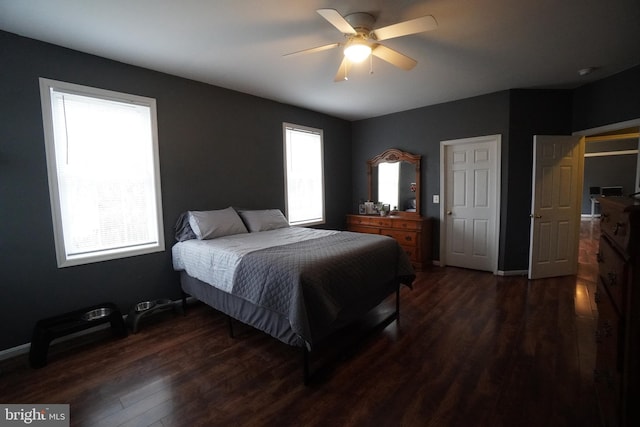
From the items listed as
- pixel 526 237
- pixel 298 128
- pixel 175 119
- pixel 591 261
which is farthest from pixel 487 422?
pixel 591 261

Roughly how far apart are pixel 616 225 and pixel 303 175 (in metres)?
3.83

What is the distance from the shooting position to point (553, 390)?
1.78 metres

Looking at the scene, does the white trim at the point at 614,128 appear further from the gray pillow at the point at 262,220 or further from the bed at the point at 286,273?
the gray pillow at the point at 262,220

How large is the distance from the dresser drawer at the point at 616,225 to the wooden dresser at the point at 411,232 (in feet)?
9.20

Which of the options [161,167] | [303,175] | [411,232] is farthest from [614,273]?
[303,175]

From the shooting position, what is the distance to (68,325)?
94.1 inches

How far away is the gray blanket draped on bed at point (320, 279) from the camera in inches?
71.6

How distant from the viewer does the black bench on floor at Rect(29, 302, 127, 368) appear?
2.12m

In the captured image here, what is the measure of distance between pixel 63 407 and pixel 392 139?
16.4 feet

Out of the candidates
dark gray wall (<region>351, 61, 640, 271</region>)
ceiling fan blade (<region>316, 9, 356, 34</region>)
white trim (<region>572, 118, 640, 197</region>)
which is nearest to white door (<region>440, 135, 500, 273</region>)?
dark gray wall (<region>351, 61, 640, 271</region>)

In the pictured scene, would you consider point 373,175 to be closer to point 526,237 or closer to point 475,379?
point 526,237

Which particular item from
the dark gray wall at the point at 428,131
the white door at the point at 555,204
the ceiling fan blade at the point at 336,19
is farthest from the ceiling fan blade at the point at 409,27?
the white door at the point at 555,204

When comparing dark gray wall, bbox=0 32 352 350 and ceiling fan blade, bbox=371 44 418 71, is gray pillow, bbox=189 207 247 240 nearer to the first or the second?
dark gray wall, bbox=0 32 352 350

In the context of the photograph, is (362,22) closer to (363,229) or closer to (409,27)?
(409,27)
